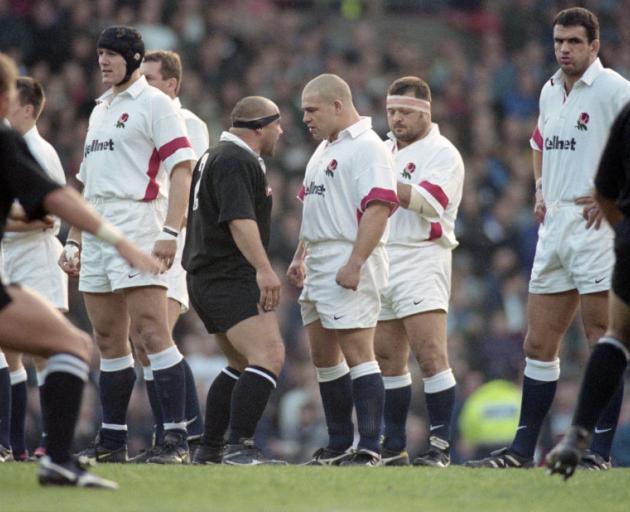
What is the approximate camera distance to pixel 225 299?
9.84 metres

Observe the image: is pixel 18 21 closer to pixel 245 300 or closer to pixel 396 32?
pixel 396 32

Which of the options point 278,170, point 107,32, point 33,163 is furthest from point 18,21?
point 33,163

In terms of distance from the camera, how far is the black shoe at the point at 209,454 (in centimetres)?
1020

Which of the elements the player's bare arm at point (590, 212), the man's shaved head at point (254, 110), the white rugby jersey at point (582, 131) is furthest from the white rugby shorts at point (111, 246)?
the player's bare arm at point (590, 212)

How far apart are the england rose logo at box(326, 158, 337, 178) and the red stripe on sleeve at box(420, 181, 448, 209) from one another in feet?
2.43

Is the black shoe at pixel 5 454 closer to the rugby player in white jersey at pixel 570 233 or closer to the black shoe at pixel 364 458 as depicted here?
the black shoe at pixel 364 458

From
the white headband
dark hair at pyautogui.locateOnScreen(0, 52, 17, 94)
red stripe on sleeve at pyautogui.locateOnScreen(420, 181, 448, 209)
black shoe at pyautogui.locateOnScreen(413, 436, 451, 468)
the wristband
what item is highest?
dark hair at pyautogui.locateOnScreen(0, 52, 17, 94)

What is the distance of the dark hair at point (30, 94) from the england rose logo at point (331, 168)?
2.05 meters

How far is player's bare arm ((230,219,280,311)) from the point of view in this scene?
31.6 feet

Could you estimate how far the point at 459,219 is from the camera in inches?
739

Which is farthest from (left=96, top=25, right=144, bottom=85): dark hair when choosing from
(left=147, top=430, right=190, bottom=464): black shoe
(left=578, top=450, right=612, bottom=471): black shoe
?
(left=578, top=450, right=612, bottom=471): black shoe

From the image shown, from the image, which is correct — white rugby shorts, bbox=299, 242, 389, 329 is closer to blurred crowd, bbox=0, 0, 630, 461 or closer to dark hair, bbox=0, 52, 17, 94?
dark hair, bbox=0, 52, 17, 94

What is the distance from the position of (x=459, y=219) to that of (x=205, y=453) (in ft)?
29.6

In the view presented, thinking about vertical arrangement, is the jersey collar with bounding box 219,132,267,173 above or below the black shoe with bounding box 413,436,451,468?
above
